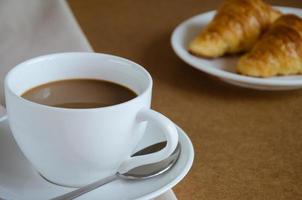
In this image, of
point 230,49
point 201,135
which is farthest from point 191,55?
point 201,135

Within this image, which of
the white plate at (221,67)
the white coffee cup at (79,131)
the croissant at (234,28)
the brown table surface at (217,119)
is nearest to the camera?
the white coffee cup at (79,131)

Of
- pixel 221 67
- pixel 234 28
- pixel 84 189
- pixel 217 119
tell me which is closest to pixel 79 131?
pixel 84 189

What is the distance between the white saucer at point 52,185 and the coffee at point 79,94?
78mm

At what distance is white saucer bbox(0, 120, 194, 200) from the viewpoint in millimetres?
504

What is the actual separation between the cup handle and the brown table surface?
100mm

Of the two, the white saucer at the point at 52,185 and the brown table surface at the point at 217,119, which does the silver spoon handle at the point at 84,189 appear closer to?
the white saucer at the point at 52,185

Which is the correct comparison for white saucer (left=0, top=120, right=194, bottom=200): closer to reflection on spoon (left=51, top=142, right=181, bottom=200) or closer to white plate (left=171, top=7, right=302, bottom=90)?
reflection on spoon (left=51, top=142, right=181, bottom=200)

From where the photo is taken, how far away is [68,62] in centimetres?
58

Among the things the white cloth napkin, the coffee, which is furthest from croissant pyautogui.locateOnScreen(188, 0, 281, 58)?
the coffee

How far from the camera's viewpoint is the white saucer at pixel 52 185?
50 cm

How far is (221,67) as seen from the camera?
923 millimetres

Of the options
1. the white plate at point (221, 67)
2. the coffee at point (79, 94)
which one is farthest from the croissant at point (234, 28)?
the coffee at point (79, 94)

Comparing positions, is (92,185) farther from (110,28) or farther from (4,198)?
(110,28)

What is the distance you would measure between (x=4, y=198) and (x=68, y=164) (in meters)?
0.07
